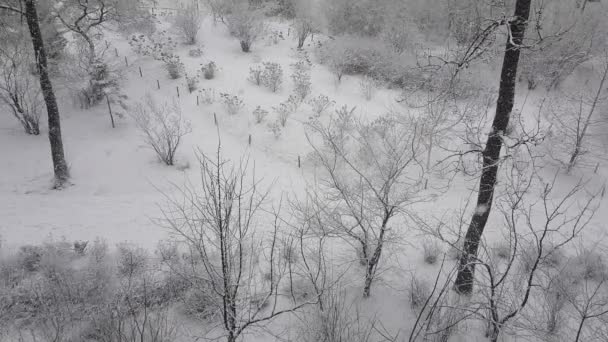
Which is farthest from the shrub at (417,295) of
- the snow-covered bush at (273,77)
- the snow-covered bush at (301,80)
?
the snow-covered bush at (273,77)

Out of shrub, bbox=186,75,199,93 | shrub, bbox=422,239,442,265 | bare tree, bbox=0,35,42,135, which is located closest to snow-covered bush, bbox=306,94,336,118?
shrub, bbox=186,75,199,93

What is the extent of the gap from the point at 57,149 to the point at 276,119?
7.07 m

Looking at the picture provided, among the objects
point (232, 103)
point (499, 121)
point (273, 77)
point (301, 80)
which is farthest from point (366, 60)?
point (499, 121)

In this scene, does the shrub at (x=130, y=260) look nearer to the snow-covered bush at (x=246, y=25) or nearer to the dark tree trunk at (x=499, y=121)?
the dark tree trunk at (x=499, y=121)

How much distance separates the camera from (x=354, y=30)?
65.0 feet

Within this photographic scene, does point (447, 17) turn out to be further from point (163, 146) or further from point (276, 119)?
point (163, 146)

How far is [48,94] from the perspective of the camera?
392 inches

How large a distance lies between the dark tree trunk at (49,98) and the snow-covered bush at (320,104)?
8.28 m

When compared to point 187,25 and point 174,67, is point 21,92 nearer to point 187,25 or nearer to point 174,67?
point 174,67

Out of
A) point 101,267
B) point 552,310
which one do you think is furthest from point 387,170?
point 101,267

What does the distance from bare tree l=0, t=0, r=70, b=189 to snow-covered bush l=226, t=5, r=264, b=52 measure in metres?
9.85

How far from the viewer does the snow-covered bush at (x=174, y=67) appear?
16.2m

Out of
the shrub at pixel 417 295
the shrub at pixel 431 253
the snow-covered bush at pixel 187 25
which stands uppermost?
the snow-covered bush at pixel 187 25

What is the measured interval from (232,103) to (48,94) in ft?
20.1
